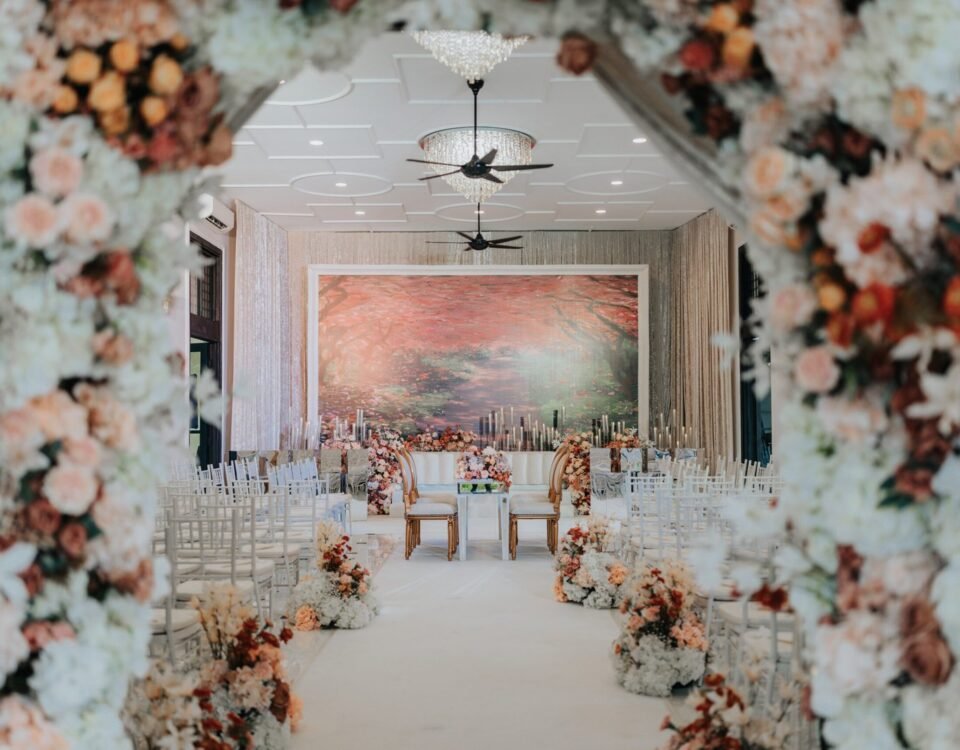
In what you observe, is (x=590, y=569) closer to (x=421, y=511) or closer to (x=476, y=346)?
(x=421, y=511)

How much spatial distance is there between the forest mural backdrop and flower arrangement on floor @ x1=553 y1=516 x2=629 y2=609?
21.7 ft

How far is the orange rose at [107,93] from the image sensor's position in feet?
6.78

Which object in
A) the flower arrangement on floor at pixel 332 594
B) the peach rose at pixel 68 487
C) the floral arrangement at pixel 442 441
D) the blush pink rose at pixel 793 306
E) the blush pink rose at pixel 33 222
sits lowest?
the flower arrangement on floor at pixel 332 594

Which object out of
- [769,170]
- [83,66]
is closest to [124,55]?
[83,66]

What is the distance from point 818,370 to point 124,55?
1743mm

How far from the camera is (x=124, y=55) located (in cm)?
207

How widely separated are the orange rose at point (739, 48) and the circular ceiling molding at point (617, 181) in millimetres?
8278

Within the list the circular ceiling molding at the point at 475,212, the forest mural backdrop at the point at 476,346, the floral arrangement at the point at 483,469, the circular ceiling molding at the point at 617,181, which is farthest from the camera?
the forest mural backdrop at the point at 476,346

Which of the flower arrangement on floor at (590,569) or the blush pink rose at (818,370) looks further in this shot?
the flower arrangement on floor at (590,569)

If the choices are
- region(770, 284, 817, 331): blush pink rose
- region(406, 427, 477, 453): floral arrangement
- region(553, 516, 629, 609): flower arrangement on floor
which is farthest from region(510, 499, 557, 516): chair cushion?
region(770, 284, 817, 331): blush pink rose

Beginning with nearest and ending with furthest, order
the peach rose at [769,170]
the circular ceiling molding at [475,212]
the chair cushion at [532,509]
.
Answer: the peach rose at [769,170] → the chair cushion at [532,509] → the circular ceiling molding at [475,212]

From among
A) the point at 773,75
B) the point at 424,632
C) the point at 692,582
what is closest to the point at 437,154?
the point at 424,632

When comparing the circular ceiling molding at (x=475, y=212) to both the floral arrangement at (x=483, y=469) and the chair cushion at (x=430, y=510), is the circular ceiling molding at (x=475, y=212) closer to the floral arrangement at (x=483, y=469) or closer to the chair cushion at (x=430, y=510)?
the floral arrangement at (x=483, y=469)

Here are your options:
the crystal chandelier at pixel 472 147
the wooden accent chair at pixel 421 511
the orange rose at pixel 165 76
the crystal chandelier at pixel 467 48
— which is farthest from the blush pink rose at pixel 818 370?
the wooden accent chair at pixel 421 511
